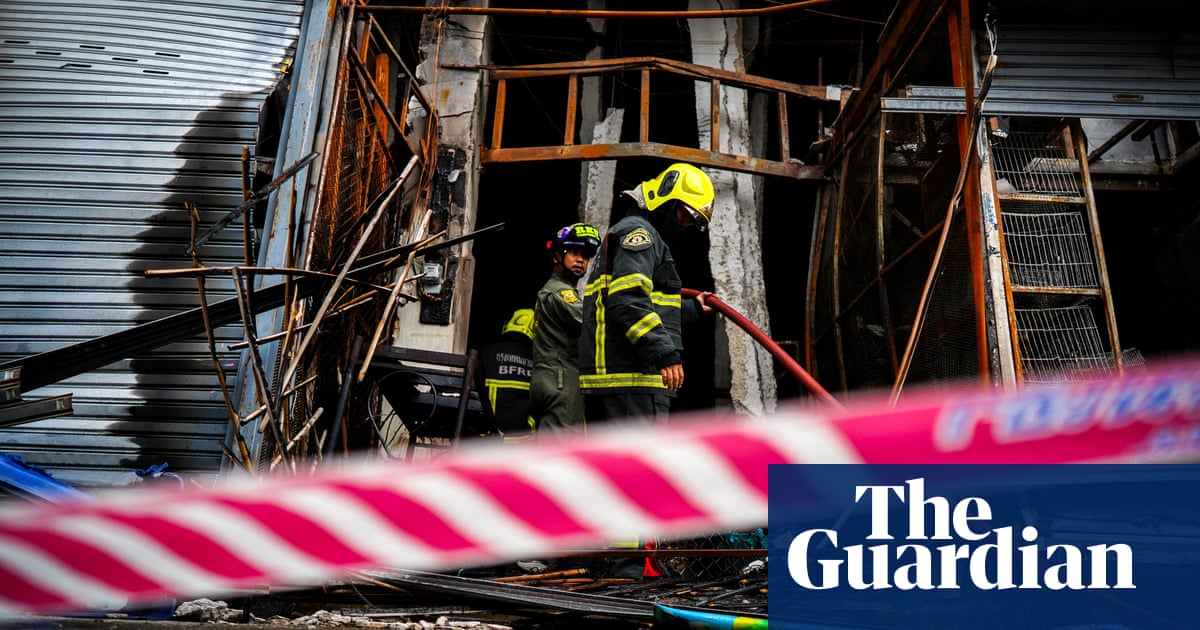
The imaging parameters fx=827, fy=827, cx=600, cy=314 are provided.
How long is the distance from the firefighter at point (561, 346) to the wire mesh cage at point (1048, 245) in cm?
275

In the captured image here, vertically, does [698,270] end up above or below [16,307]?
above

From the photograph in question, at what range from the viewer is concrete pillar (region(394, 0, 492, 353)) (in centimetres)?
695

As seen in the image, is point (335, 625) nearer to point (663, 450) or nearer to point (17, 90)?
point (663, 450)

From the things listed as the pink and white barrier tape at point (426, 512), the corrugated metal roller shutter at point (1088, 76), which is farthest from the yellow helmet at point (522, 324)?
the pink and white barrier tape at point (426, 512)

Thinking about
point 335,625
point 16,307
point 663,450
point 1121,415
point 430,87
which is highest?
point 430,87

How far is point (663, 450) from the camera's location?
1.51m

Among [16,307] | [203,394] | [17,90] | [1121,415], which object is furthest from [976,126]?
[17,90]

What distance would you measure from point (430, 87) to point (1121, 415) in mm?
7114

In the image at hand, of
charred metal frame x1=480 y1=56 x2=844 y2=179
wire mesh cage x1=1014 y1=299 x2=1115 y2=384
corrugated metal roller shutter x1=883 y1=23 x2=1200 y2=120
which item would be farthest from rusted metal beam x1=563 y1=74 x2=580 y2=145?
wire mesh cage x1=1014 y1=299 x2=1115 y2=384

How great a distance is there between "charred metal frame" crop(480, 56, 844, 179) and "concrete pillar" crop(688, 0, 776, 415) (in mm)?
155

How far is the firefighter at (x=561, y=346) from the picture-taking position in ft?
17.4

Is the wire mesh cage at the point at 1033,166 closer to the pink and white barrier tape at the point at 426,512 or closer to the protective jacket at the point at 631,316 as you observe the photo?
the protective jacket at the point at 631,316

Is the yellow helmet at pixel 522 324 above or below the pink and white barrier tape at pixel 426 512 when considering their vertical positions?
above

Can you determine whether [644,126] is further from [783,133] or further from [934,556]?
[934,556]
